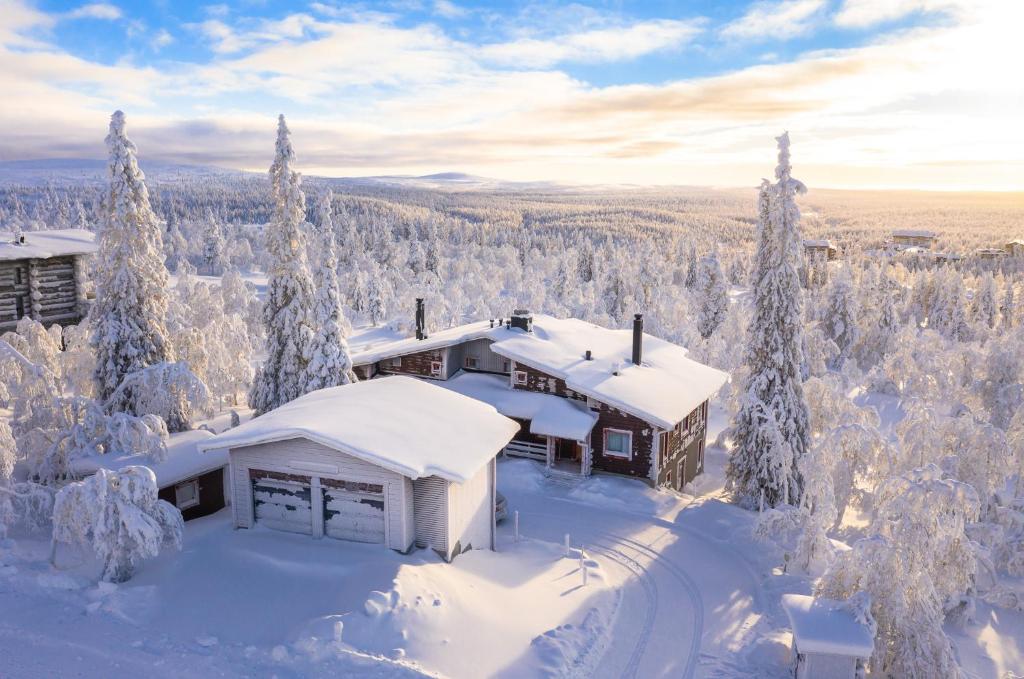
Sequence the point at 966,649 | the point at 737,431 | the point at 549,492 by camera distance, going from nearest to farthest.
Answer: the point at 966,649 < the point at 549,492 < the point at 737,431

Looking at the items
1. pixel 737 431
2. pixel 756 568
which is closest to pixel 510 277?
pixel 737 431

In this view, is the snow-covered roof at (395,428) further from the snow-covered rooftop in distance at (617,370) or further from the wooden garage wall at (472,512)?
the snow-covered rooftop in distance at (617,370)

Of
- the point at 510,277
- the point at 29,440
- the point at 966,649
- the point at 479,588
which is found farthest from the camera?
the point at 510,277

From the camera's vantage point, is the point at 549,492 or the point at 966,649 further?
the point at 549,492

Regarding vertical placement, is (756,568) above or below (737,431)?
below

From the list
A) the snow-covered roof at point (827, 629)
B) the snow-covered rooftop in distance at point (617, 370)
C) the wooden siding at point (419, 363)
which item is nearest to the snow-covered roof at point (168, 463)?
the wooden siding at point (419, 363)

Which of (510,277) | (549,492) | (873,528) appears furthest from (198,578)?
(510,277)

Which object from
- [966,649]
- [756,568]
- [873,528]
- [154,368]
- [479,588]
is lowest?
[966,649]

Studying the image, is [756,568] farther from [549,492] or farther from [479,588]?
[479,588]
